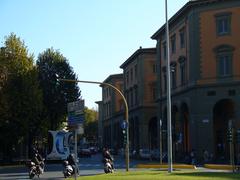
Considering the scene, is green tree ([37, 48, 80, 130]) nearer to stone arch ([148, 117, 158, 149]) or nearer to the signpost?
stone arch ([148, 117, 158, 149])

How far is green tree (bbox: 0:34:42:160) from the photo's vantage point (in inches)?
2168

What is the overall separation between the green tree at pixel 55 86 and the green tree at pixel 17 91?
37.1ft

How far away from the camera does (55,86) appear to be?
69938 mm

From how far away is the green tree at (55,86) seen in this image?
69.5 meters

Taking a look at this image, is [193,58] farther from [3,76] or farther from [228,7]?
[3,76]

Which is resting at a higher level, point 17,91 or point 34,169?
point 17,91

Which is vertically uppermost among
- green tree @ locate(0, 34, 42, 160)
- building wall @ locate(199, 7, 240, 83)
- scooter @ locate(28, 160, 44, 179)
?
building wall @ locate(199, 7, 240, 83)

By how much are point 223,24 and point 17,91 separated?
21.8 m

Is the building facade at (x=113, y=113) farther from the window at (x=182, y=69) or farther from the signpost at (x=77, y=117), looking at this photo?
the signpost at (x=77, y=117)

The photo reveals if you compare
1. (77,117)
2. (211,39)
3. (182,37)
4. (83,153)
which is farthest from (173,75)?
(77,117)

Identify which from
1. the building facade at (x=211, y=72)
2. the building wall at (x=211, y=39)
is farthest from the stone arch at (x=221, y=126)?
the building wall at (x=211, y=39)

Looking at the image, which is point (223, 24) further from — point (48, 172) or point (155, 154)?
point (48, 172)

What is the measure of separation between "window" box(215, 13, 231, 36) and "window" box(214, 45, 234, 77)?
1498 mm

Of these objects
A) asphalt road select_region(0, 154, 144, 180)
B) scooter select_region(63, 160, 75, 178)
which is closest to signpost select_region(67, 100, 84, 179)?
scooter select_region(63, 160, 75, 178)
